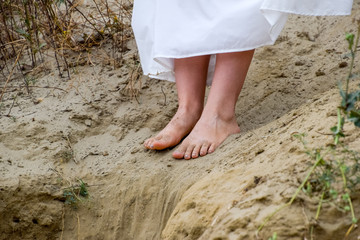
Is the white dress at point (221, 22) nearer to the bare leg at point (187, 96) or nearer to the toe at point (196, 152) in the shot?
the bare leg at point (187, 96)

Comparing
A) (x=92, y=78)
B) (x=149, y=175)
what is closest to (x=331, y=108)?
(x=149, y=175)

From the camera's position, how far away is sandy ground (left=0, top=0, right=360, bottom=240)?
1449mm

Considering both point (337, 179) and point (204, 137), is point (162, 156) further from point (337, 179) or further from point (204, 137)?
point (337, 179)

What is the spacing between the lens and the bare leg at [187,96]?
7.73 ft

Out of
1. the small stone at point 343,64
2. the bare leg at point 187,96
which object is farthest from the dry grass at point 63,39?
the small stone at point 343,64

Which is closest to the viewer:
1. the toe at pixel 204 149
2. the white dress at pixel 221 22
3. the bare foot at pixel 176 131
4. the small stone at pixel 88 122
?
the white dress at pixel 221 22

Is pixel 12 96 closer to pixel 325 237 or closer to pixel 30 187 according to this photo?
pixel 30 187

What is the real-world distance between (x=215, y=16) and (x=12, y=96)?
1390 mm

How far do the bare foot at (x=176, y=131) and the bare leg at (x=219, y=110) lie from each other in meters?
0.08

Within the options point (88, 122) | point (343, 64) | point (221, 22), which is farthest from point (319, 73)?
point (88, 122)

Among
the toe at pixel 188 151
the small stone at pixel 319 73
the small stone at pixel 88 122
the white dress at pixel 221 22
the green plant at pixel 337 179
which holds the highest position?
the white dress at pixel 221 22

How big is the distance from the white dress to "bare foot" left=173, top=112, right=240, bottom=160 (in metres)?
0.31

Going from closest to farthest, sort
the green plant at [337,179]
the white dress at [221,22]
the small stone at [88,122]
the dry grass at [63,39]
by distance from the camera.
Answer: the green plant at [337,179] → the white dress at [221,22] → the small stone at [88,122] → the dry grass at [63,39]

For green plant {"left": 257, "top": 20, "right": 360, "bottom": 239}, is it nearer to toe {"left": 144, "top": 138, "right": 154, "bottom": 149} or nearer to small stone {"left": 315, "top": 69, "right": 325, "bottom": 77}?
toe {"left": 144, "top": 138, "right": 154, "bottom": 149}
